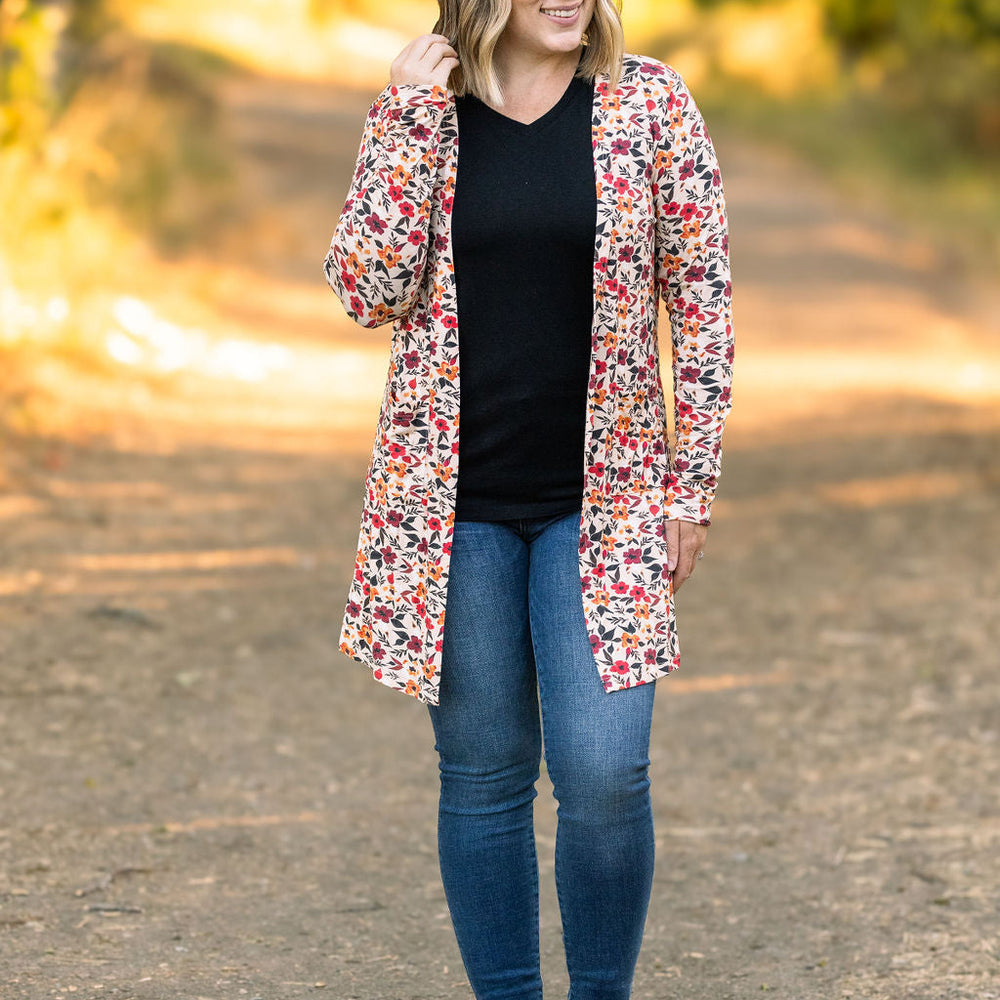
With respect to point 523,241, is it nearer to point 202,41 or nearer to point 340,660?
point 340,660

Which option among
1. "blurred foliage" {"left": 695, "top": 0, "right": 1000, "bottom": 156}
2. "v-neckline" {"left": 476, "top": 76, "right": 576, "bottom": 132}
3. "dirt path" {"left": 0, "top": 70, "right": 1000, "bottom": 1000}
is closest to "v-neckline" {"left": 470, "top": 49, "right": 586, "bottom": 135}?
"v-neckline" {"left": 476, "top": 76, "right": 576, "bottom": 132}

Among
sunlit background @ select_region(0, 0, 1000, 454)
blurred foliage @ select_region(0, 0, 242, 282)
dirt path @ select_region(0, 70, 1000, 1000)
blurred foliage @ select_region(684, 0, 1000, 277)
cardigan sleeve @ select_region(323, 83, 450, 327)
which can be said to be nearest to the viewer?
cardigan sleeve @ select_region(323, 83, 450, 327)

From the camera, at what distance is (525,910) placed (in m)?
2.91

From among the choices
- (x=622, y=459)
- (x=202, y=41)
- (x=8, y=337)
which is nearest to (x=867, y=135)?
(x=202, y=41)

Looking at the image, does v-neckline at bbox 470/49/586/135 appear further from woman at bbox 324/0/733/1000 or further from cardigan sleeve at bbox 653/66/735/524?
cardigan sleeve at bbox 653/66/735/524

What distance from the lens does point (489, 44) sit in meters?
2.70

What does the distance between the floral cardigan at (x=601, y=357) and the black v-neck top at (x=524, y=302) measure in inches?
1.0

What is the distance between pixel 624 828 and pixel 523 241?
94 cm

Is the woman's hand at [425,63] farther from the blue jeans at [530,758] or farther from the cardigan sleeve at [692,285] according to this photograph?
the blue jeans at [530,758]

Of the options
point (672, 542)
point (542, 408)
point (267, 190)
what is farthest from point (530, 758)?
point (267, 190)

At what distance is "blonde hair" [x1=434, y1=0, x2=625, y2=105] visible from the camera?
2703 mm

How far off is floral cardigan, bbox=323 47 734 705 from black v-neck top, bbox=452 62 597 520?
0.09ft

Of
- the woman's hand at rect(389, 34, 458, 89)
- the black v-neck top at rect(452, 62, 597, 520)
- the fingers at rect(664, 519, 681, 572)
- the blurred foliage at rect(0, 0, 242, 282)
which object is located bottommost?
the fingers at rect(664, 519, 681, 572)

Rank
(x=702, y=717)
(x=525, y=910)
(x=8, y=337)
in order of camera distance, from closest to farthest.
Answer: (x=525, y=910)
(x=702, y=717)
(x=8, y=337)
